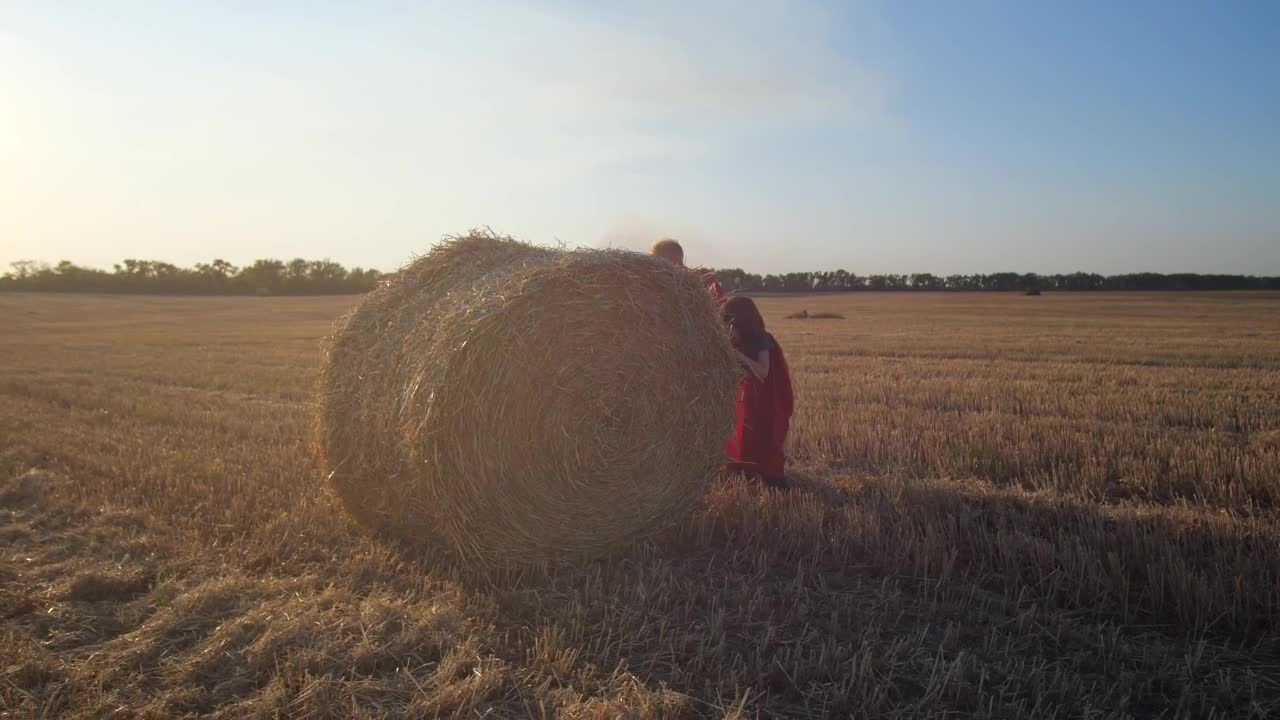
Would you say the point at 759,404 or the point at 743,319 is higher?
the point at 743,319

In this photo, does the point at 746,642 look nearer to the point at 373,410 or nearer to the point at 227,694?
the point at 227,694

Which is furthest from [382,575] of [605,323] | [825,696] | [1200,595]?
[1200,595]

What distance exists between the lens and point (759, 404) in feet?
18.6

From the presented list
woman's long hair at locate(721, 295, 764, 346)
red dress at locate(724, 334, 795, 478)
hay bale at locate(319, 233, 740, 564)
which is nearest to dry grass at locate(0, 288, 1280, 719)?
hay bale at locate(319, 233, 740, 564)

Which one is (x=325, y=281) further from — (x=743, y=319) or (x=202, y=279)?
(x=743, y=319)

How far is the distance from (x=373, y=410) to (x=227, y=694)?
1.81 meters

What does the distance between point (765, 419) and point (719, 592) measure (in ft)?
6.65

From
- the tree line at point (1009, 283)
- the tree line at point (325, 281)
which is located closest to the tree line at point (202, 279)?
the tree line at point (325, 281)

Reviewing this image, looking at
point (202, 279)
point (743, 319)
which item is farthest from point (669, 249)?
point (202, 279)

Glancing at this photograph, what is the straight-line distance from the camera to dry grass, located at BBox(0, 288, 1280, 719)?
2932 millimetres

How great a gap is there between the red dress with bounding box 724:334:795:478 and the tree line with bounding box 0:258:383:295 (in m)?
55.4

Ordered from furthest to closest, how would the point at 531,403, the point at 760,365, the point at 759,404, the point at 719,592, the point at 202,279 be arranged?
1. the point at 202,279
2. the point at 759,404
3. the point at 760,365
4. the point at 531,403
5. the point at 719,592

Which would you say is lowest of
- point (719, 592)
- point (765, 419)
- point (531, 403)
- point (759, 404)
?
point (719, 592)

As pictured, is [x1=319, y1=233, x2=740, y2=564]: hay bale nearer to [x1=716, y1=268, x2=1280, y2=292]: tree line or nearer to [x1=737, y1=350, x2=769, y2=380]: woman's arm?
[x1=737, y1=350, x2=769, y2=380]: woman's arm
